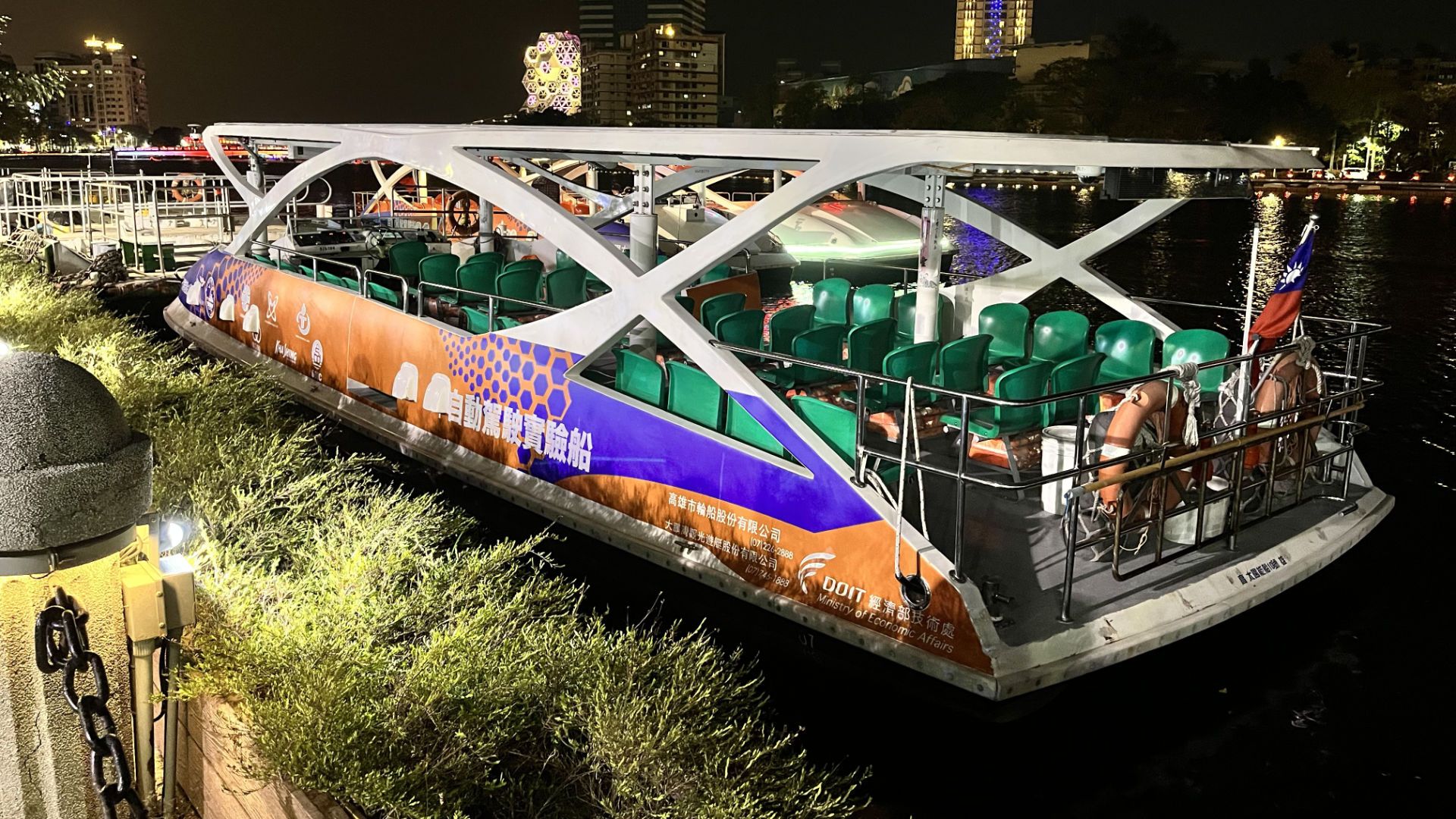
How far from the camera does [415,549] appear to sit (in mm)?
6492

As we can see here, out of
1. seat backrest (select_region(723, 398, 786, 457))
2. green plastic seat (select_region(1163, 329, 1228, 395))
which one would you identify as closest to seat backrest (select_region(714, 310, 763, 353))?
seat backrest (select_region(723, 398, 786, 457))

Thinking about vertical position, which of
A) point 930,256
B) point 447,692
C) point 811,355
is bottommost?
point 447,692

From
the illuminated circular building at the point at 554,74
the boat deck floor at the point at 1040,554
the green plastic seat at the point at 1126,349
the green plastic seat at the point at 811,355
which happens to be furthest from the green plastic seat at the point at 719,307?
the illuminated circular building at the point at 554,74

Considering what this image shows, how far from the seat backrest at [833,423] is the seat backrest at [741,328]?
1534 mm

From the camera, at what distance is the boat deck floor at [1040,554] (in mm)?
7055

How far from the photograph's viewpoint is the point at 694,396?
846 cm

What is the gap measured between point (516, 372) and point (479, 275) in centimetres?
355

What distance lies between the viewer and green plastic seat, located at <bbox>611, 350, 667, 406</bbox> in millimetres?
8789

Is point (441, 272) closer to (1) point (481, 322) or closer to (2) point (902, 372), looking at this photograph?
(1) point (481, 322)

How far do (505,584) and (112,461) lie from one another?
2783 millimetres

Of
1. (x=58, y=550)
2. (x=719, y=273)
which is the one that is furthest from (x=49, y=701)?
(x=719, y=273)

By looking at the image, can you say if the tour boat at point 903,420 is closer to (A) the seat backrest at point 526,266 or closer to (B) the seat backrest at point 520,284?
(B) the seat backrest at point 520,284

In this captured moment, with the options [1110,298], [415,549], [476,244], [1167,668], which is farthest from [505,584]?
[476,244]

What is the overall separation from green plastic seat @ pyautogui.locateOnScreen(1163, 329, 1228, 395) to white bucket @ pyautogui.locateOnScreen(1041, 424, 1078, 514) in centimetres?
174
